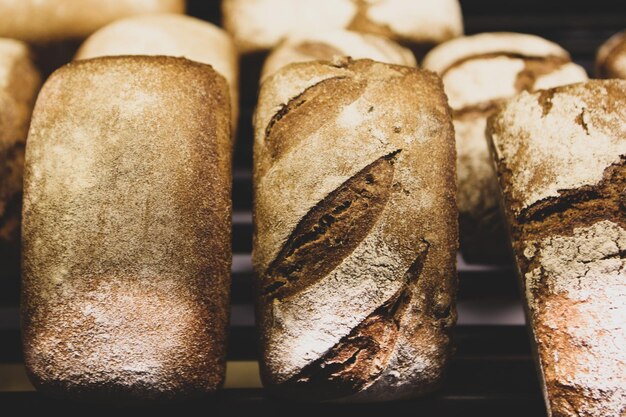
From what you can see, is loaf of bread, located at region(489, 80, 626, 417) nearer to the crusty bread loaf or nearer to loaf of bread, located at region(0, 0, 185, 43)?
the crusty bread loaf

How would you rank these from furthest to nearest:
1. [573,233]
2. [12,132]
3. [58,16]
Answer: [58,16] → [12,132] → [573,233]

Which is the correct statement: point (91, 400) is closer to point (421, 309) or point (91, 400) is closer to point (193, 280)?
point (193, 280)

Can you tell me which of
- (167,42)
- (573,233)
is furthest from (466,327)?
(167,42)

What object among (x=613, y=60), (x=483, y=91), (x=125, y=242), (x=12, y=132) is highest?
(x=613, y=60)

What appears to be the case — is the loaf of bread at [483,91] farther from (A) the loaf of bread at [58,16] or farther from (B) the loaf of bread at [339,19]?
(A) the loaf of bread at [58,16]

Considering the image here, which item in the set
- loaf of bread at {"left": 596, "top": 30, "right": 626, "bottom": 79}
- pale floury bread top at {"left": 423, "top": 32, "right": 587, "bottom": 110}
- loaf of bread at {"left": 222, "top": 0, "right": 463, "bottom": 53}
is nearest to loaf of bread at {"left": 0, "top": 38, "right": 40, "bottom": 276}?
loaf of bread at {"left": 222, "top": 0, "right": 463, "bottom": 53}

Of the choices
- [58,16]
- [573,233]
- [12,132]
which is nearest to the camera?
[573,233]

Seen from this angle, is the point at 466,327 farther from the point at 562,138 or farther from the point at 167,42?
the point at 167,42
